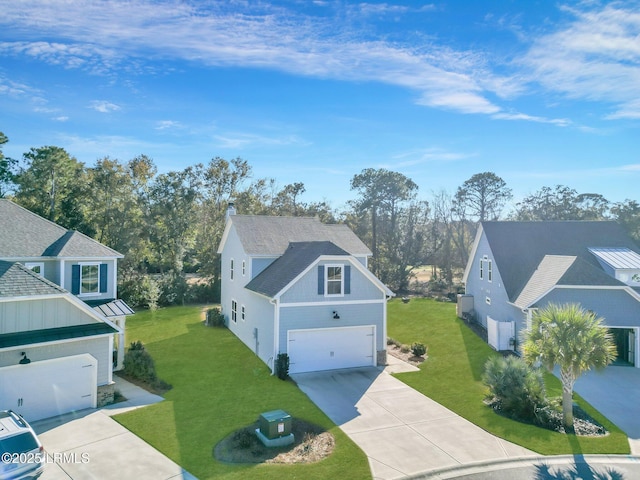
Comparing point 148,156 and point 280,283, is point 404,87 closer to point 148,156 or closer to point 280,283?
point 280,283

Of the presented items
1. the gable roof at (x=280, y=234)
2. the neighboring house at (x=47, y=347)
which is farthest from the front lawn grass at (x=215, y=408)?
the gable roof at (x=280, y=234)

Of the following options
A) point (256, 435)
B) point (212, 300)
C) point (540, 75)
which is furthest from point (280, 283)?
point (212, 300)

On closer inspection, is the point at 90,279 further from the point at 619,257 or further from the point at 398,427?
the point at 619,257

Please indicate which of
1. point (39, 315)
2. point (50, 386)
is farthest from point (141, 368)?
point (39, 315)

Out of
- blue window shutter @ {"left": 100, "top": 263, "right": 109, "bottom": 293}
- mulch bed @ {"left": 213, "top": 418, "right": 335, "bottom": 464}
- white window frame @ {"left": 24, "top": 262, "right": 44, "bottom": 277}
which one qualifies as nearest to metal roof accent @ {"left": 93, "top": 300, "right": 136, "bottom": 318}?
blue window shutter @ {"left": 100, "top": 263, "right": 109, "bottom": 293}

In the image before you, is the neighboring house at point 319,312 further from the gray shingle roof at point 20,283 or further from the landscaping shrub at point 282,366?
the gray shingle roof at point 20,283
